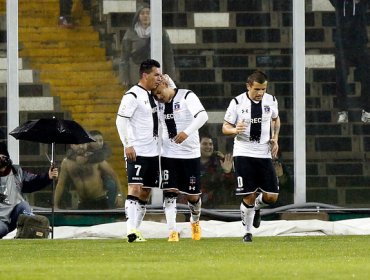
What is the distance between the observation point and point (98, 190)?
23.6 meters

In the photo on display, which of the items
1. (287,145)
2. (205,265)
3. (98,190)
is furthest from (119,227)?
(205,265)

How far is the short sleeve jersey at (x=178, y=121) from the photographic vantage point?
64.3 feet

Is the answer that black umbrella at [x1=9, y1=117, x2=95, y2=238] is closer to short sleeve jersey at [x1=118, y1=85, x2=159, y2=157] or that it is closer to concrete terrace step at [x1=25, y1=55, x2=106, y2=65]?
short sleeve jersey at [x1=118, y1=85, x2=159, y2=157]

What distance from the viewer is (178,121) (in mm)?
19656

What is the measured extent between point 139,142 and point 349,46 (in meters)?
5.50

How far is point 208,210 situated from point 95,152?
182 cm

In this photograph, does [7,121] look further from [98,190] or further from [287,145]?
[287,145]

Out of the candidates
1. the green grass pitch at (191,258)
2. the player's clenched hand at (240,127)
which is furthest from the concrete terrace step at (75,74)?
the player's clenched hand at (240,127)

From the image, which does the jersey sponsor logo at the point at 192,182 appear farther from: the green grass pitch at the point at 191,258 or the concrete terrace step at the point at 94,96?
the concrete terrace step at the point at 94,96

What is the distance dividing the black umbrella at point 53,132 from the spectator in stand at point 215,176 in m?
3.23

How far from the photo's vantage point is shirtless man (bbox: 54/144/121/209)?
23.5 metres

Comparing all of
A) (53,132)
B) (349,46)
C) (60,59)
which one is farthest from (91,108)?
(349,46)

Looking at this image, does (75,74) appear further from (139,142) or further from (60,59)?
(139,142)

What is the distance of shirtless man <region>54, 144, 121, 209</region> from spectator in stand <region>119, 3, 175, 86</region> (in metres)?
1.23
